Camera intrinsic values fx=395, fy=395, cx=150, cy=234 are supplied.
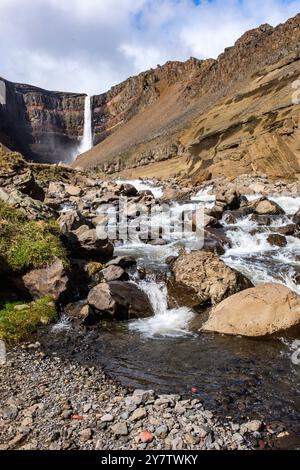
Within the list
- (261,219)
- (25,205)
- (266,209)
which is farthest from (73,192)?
(25,205)

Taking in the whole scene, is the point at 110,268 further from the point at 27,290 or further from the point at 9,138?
the point at 9,138

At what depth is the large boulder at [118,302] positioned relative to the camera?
10.6 metres

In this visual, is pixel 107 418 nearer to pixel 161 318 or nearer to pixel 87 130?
pixel 161 318

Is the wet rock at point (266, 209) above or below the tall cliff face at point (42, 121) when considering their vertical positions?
below

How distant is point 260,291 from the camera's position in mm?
10070

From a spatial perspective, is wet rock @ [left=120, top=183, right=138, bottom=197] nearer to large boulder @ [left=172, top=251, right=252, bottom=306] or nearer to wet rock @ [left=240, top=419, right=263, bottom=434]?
large boulder @ [left=172, top=251, right=252, bottom=306]

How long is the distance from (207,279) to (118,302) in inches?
110

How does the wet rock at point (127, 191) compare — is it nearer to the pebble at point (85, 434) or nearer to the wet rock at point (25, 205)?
the wet rock at point (25, 205)

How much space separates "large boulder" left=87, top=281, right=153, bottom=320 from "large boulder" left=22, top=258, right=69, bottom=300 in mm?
928

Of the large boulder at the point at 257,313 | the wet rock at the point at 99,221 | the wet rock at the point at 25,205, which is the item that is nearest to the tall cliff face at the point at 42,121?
the wet rock at the point at 99,221

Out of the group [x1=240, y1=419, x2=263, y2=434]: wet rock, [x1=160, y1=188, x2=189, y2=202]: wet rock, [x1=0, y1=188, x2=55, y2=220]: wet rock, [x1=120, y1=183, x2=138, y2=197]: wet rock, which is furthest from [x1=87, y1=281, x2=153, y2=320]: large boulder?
[x1=120, y1=183, x2=138, y2=197]: wet rock

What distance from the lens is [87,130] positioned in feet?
461

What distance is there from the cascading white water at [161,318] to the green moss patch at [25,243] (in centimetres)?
288

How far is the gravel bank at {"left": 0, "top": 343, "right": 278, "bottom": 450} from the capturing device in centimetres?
541
